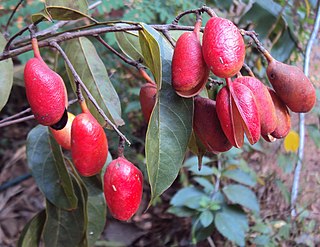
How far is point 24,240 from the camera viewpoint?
118 cm

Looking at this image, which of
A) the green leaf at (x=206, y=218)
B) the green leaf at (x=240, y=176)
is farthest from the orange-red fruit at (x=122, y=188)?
the green leaf at (x=240, y=176)

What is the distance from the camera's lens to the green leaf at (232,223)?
1550 millimetres

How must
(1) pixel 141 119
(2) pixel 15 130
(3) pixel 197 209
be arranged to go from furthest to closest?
(2) pixel 15 130, (1) pixel 141 119, (3) pixel 197 209

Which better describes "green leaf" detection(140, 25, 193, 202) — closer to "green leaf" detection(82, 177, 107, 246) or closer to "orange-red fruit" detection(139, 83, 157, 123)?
"orange-red fruit" detection(139, 83, 157, 123)

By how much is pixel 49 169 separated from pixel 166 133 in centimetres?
49

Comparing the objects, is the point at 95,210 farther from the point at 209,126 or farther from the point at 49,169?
the point at 209,126

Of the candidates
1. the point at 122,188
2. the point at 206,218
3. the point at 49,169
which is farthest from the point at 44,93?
the point at 206,218

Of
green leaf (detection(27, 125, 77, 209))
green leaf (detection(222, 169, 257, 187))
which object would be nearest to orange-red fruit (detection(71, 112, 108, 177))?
green leaf (detection(27, 125, 77, 209))

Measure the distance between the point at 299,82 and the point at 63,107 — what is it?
321mm

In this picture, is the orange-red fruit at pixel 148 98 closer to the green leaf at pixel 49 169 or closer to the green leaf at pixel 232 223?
the green leaf at pixel 49 169

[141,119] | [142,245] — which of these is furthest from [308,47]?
[142,245]

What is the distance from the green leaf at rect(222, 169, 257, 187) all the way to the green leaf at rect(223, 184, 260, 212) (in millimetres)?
33

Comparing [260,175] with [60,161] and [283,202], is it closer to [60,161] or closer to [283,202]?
[283,202]


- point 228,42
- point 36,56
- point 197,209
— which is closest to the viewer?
point 228,42
